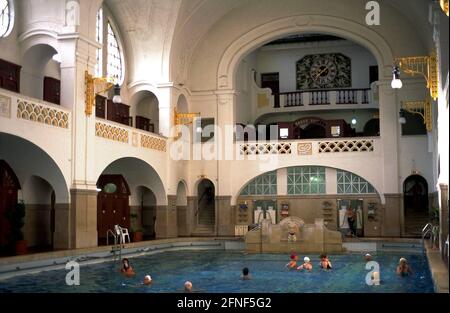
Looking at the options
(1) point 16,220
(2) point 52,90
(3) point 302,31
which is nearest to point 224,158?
(3) point 302,31

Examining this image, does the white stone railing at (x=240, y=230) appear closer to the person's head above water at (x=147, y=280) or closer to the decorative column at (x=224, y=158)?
the decorative column at (x=224, y=158)

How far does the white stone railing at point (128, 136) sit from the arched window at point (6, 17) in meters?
4.11

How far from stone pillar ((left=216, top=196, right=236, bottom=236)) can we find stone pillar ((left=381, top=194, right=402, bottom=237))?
681 centimetres

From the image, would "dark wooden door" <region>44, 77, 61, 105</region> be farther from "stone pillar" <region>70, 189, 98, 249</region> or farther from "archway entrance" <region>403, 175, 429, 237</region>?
"archway entrance" <region>403, 175, 429, 237</region>

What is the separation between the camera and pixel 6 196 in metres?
18.8

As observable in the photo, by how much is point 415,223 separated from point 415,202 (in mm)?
2407

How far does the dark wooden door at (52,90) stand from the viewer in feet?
66.1

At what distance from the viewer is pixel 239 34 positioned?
2772cm

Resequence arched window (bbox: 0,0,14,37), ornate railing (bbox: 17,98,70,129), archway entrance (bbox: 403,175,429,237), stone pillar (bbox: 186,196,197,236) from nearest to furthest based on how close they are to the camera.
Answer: ornate railing (bbox: 17,98,70,129), arched window (bbox: 0,0,14,37), archway entrance (bbox: 403,175,429,237), stone pillar (bbox: 186,196,197,236)

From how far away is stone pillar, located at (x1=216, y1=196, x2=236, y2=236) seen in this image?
27.4 meters

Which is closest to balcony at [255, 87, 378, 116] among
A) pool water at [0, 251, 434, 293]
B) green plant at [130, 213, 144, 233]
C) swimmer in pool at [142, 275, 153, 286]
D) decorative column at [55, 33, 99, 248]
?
green plant at [130, 213, 144, 233]

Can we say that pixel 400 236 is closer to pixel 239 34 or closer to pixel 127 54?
pixel 239 34

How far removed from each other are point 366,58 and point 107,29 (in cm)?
1533

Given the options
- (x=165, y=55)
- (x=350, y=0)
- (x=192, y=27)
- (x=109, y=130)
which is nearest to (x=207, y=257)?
(x=109, y=130)
